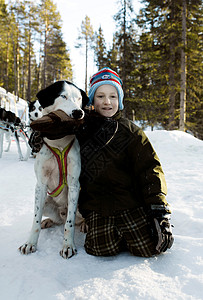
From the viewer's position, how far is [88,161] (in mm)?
1820

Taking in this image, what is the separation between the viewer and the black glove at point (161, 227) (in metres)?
1.50

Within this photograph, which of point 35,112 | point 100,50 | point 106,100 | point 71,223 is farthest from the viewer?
point 100,50

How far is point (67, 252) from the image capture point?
63.9 inches

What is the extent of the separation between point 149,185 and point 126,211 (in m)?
0.30

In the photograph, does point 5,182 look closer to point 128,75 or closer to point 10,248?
point 10,248

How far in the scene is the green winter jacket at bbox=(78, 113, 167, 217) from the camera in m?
1.71

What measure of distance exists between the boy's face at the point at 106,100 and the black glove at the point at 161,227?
987mm

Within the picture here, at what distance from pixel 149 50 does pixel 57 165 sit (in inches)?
538

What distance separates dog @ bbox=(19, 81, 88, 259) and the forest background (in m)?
6.54

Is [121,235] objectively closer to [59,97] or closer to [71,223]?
[71,223]

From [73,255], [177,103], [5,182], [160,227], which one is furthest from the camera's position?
[177,103]

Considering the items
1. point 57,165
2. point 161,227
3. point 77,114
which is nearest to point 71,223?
point 57,165

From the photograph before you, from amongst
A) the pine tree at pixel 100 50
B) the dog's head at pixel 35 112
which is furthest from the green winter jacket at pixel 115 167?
the pine tree at pixel 100 50

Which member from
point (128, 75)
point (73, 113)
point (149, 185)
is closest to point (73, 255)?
point (149, 185)
